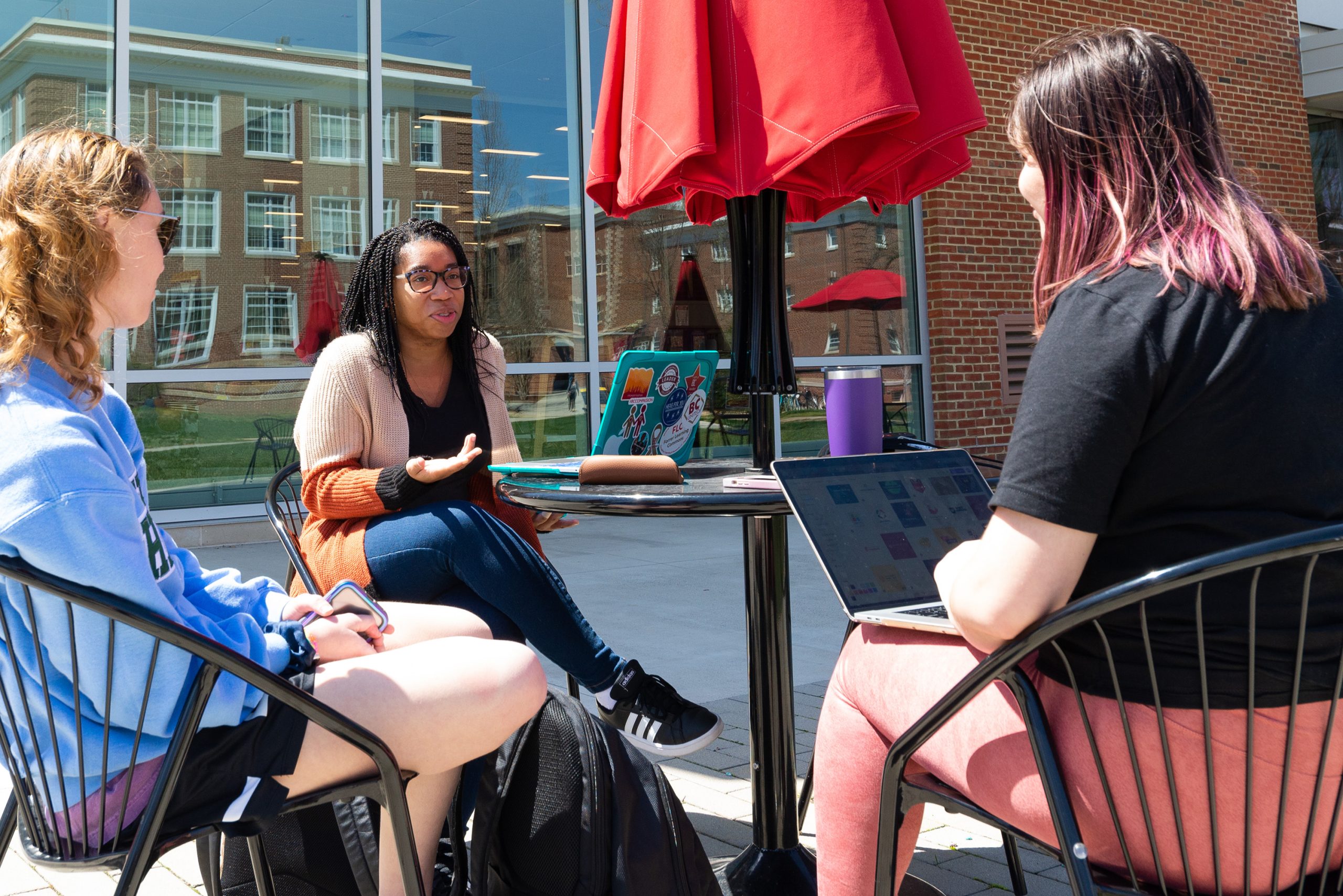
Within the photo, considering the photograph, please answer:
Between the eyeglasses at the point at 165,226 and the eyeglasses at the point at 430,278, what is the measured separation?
3.05ft

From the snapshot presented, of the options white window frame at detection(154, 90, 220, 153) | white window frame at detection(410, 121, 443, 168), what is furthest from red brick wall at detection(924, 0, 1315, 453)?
white window frame at detection(154, 90, 220, 153)

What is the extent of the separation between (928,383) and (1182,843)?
27.0ft

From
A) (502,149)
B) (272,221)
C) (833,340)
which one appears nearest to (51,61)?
(272,221)

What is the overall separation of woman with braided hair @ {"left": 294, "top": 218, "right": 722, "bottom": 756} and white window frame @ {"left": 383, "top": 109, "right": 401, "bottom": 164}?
4.95 m

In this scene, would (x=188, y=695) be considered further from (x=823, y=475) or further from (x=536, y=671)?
(x=823, y=475)

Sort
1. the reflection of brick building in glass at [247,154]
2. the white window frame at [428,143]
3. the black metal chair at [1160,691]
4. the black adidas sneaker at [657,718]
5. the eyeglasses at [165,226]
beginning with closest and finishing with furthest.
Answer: the black metal chair at [1160,691] < the eyeglasses at [165,226] < the black adidas sneaker at [657,718] < the reflection of brick building in glass at [247,154] < the white window frame at [428,143]

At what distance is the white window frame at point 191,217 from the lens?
6887 mm

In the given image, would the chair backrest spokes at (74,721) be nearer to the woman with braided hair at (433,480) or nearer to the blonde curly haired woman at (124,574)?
the blonde curly haired woman at (124,574)

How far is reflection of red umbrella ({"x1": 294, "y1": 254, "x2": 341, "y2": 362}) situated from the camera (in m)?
7.12

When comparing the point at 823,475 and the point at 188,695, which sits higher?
the point at 823,475

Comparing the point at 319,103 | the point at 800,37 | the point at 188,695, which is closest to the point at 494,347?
the point at 800,37

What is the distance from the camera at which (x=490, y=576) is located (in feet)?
7.49

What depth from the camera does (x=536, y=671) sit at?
1.61 metres

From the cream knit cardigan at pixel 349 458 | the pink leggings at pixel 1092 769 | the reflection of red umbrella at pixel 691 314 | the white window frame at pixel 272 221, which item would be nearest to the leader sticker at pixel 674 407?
the cream knit cardigan at pixel 349 458
